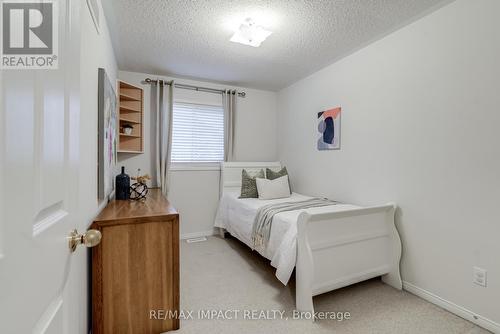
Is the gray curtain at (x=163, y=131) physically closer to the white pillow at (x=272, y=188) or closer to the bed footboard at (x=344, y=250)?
the white pillow at (x=272, y=188)

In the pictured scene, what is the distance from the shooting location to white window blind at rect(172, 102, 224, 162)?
366cm

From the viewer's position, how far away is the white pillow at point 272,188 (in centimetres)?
318

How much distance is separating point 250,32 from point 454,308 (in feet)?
9.26

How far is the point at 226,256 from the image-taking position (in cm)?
300

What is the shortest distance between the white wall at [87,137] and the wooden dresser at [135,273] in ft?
0.27

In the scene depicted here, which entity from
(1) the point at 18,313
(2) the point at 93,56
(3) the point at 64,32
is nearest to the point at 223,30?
(2) the point at 93,56

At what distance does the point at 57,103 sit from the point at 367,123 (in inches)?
105

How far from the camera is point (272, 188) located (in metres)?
3.22

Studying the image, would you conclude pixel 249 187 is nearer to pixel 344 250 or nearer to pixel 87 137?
pixel 344 250

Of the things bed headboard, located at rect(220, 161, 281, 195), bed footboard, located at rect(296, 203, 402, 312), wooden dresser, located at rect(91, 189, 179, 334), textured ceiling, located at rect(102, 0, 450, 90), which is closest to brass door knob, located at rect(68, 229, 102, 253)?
wooden dresser, located at rect(91, 189, 179, 334)

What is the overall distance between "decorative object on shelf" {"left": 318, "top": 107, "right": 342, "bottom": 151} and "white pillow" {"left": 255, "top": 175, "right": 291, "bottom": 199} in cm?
71

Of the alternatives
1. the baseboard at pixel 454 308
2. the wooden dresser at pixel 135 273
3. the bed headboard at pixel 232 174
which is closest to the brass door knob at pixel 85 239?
the wooden dresser at pixel 135 273

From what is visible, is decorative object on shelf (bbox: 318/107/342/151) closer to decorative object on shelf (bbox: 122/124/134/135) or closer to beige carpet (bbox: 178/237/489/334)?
beige carpet (bbox: 178/237/489/334)

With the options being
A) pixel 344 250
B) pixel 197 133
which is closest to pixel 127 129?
pixel 197 133
